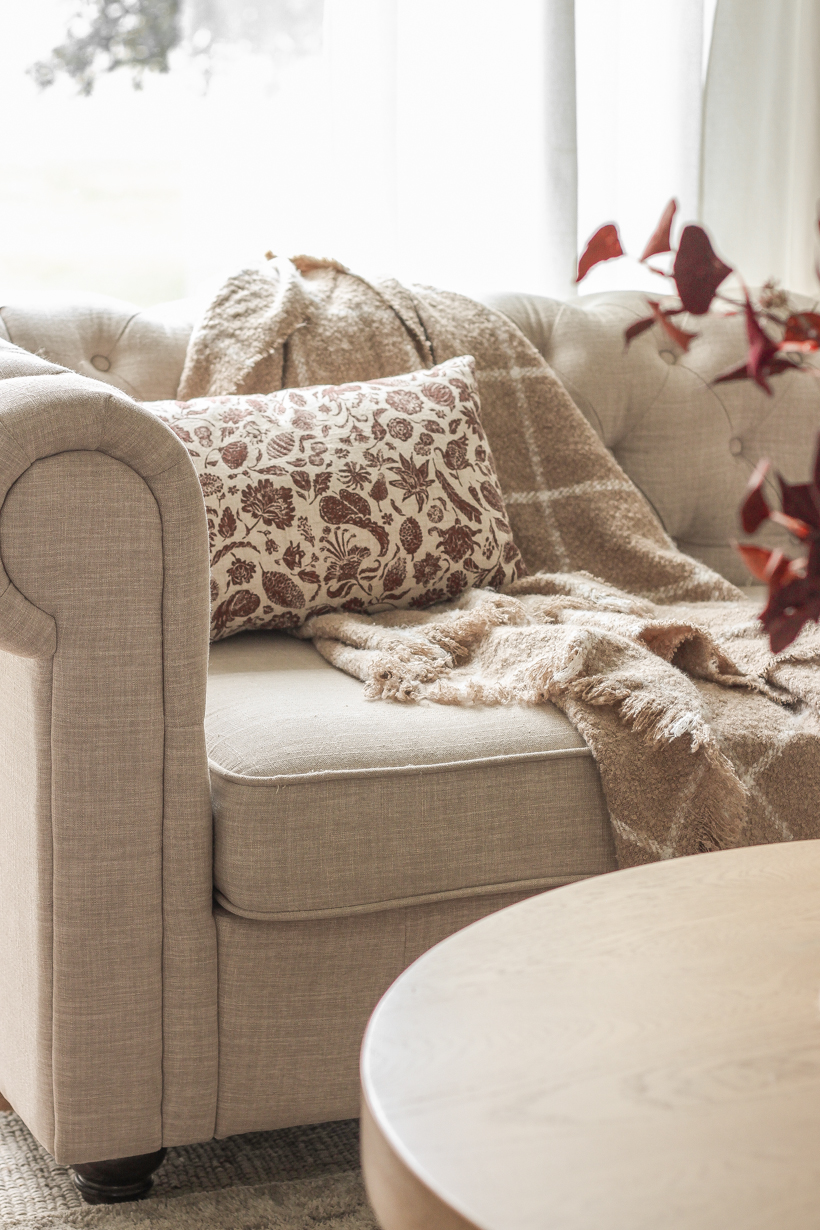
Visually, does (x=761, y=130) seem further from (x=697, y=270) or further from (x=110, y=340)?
(x=697, y=270)

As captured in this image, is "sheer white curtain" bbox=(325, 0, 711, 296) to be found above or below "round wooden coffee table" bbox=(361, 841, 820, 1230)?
above

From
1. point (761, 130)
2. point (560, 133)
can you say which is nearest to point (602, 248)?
point (560, 133)

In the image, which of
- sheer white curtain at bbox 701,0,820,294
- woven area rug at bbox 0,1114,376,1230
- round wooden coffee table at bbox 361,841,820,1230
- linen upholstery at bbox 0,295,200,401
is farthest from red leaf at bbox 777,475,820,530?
sheer white curtain at bbox 701,0,820,294

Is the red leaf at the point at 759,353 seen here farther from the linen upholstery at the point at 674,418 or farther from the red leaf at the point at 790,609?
the linen upholstery at the point at 674,418

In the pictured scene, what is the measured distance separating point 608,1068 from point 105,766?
579 millimetres

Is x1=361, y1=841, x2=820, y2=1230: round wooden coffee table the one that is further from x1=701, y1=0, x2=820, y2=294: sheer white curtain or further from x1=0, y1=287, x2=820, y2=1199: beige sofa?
x1=701, y1=0, x2=820, y2=294: sheer white curtain

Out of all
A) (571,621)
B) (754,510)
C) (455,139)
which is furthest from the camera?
(455,139)

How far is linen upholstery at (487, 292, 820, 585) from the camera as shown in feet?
6.18

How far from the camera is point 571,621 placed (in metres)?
1.40

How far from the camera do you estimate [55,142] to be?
2.00 meters

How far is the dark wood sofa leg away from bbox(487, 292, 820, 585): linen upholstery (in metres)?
1.23

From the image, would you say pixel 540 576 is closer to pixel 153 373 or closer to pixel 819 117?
pixel 153 373

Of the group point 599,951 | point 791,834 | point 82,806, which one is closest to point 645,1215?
point 599,951

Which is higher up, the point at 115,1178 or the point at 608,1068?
the point at 608,1068
